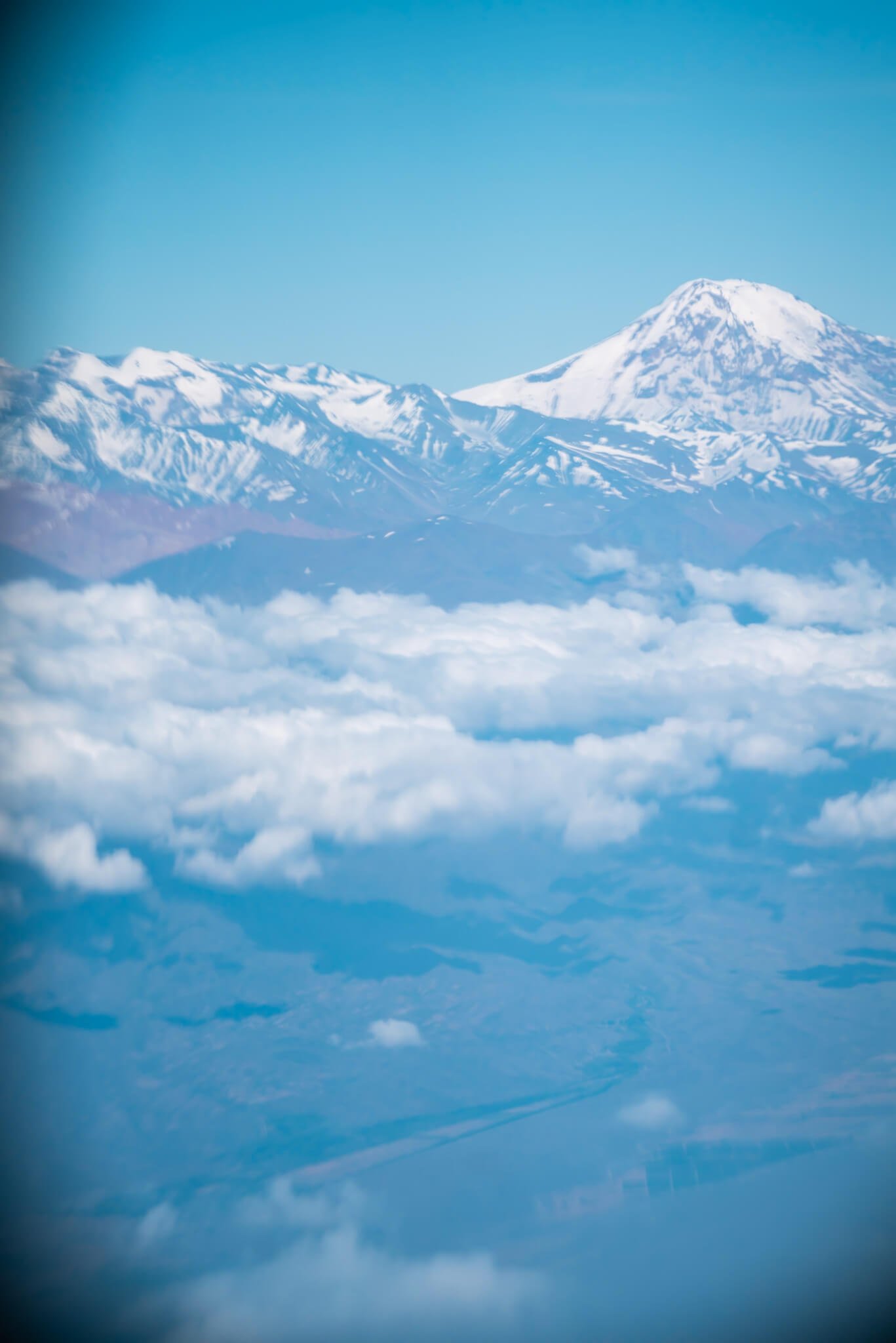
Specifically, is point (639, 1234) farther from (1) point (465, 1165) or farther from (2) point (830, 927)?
(2) point (830, 927)

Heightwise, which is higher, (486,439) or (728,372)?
(728,372)

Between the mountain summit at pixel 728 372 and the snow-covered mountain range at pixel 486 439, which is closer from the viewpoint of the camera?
the snow-covered mountain range at pixel 486 439

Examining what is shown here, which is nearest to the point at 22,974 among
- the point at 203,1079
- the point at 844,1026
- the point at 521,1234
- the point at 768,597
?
the point at 203,1079

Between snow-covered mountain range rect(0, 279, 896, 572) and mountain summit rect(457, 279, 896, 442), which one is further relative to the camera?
mountain summit rect(457, 279, 896, 442)
